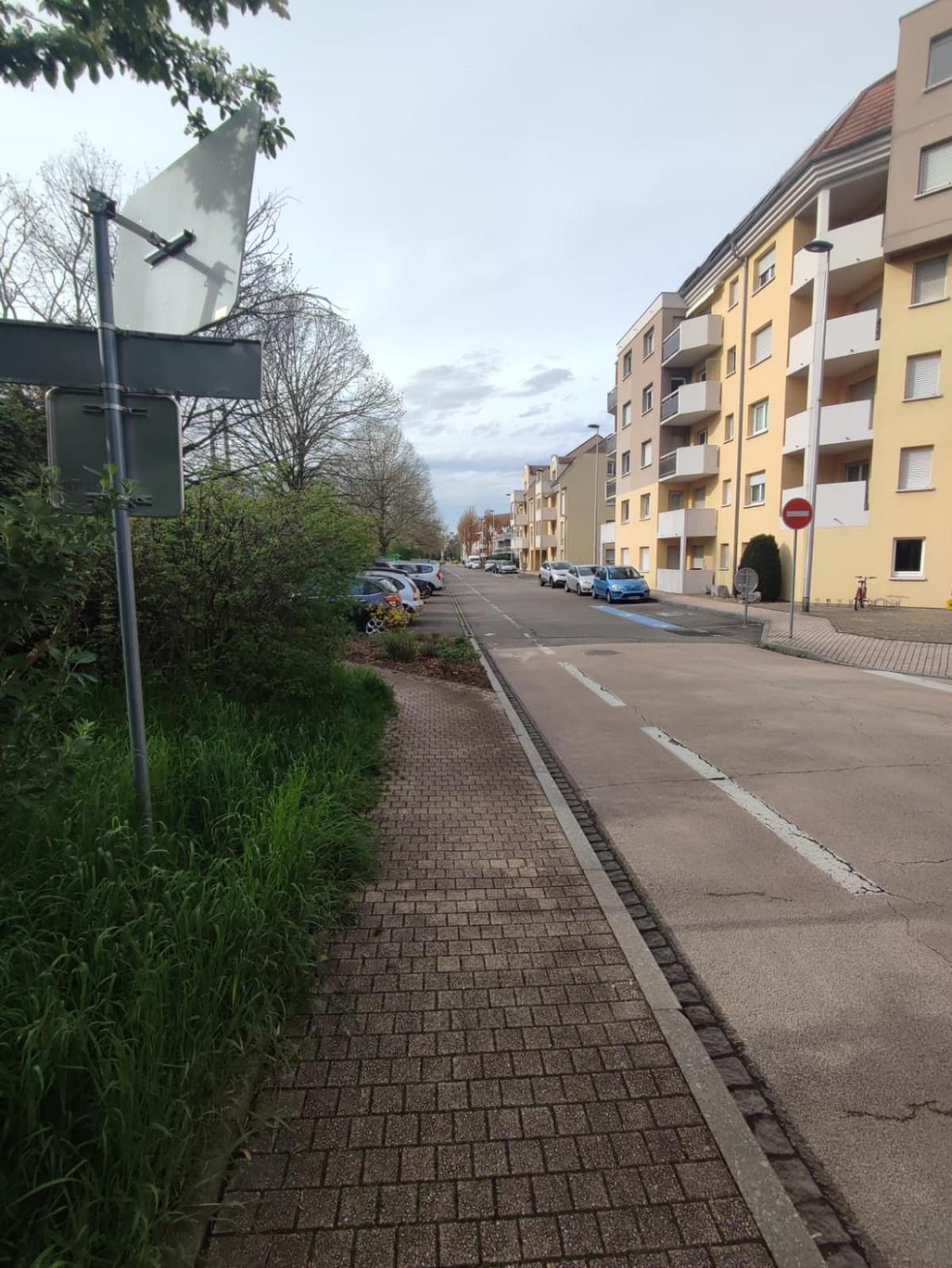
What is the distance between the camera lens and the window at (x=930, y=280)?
735 inches

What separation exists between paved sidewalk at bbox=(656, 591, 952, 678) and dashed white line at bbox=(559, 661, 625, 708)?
487 cm

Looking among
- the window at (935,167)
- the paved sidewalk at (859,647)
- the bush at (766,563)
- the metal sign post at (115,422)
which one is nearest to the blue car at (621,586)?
the bush at (766,563)

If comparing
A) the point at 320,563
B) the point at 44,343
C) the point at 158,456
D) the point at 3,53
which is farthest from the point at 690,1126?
the point at 3,53

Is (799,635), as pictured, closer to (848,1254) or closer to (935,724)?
(935,724)

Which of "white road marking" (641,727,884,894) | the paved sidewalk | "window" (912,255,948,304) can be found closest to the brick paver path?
"white road marking" (641,727,884,894)

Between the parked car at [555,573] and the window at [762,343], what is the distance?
55.0 feet

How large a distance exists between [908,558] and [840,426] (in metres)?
4.61

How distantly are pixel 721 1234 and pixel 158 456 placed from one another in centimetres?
338

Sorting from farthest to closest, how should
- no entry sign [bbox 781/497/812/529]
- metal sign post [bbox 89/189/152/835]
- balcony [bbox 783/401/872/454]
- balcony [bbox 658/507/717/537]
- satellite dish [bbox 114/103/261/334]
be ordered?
balcony [bbox 658/507/717/537] → balcony [bbox 783/401/872/454] → no entry sign [bbox 781/497/812/529] → metal sign post [bbox 89/189/152/835] → satellite dish [bbox 114/103/261/334]

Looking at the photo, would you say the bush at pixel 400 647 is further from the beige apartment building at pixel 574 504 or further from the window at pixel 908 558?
the beige apartment building at pixel 574 504

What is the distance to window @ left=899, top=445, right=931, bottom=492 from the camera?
19.0m

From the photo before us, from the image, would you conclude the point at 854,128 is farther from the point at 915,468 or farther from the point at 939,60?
the point at 915,468

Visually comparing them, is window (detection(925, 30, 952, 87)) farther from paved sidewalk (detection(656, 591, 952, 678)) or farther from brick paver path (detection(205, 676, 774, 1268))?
brick paver path (detection(205, 676, 774, 1268))

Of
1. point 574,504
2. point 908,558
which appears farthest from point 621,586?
point 574,504
